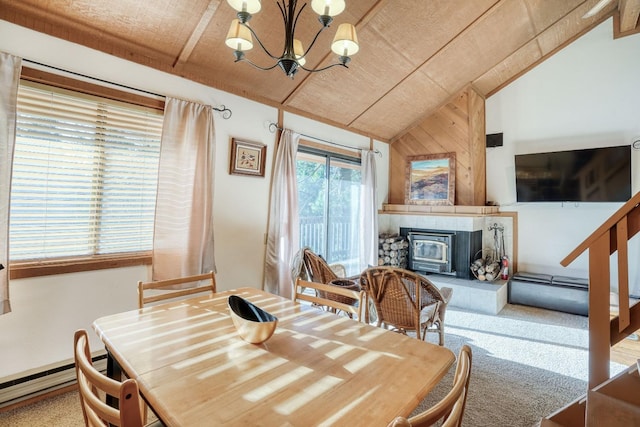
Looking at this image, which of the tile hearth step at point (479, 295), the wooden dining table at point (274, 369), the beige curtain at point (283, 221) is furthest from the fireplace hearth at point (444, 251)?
the wooden dining table at point (274, 369)

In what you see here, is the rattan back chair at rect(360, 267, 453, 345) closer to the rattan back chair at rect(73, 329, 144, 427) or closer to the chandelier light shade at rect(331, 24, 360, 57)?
the chandelier light shade at rect(331, 24, 360, 57)

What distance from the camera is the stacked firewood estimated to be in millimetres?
5176

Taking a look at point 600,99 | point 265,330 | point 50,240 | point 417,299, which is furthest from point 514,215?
point 50,240

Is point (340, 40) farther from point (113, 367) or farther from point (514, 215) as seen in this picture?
point (514, 215)

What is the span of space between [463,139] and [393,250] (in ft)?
6.95

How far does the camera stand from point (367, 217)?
505 cm

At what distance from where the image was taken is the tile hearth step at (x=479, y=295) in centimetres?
411

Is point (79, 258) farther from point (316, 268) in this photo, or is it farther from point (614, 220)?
point (614, 220)

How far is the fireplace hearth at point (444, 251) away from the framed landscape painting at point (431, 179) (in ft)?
1.90

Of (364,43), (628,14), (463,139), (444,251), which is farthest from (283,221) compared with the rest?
(628,14)

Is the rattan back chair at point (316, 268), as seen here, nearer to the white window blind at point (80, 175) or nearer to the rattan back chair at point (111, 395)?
the white window blind at point (80, 175)

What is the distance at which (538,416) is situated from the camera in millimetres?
2035

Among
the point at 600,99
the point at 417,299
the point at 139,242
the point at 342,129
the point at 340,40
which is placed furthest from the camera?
the point at 342,129

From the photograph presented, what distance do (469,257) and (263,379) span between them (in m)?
4.41
